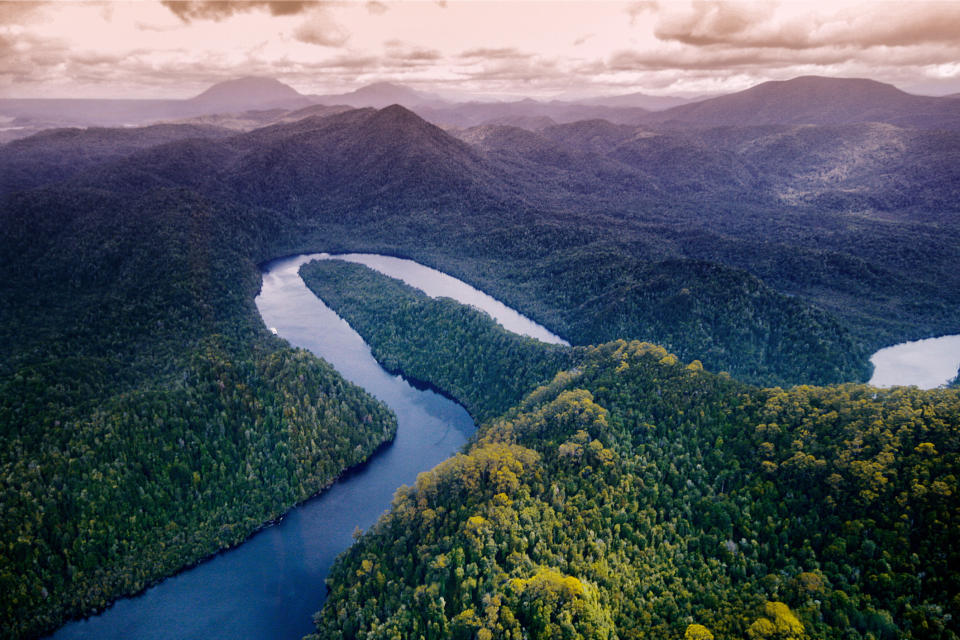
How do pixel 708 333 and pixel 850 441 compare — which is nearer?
pixel 850 441

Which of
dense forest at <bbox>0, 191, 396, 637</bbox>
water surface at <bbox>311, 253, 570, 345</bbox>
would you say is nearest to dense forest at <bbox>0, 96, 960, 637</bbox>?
dense forest at <bbox>0, 191, 396, 637</bbox>

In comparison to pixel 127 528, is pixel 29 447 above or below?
above

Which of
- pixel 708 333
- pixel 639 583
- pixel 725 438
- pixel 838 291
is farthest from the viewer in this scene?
pixel 838 291

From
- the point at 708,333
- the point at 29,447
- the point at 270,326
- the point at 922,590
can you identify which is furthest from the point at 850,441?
the point at 270,326

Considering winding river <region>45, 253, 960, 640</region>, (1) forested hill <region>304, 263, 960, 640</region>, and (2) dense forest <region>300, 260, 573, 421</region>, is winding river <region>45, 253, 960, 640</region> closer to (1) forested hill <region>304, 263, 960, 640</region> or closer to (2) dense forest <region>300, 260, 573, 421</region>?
(2) dense forest <region>300, 260, 573, 421</region>

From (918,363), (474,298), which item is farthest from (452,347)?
(918,363)

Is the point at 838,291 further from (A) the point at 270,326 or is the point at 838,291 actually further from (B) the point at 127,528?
(B) the point at 127,528

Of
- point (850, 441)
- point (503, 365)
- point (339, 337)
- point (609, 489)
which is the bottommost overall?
point (339, 337)
